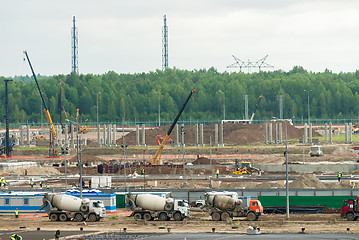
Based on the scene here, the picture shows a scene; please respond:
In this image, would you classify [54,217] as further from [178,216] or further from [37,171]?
[37,171]

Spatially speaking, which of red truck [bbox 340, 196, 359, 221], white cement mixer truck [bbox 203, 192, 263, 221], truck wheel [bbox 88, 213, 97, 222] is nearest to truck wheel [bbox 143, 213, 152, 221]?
truck wheel [bbox 88, 213, 97, 222]

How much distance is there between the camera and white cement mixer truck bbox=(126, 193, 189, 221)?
70250 mm

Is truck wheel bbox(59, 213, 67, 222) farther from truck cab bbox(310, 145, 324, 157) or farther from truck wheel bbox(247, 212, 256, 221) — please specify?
truck cab bbox(310, 145, 324, 157)

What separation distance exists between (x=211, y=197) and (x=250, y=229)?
11417mm

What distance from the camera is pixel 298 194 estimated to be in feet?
272

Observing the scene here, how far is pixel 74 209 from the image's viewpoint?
236ft

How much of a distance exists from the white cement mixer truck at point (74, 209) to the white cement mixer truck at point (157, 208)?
3364mm

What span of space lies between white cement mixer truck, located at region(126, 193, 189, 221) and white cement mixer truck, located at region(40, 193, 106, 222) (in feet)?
11.0

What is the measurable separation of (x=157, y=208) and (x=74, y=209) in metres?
8.12

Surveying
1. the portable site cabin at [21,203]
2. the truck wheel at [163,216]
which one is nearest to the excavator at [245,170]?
the portable site cabin at [21,203]

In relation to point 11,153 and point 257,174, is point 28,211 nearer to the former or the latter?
point 257,174

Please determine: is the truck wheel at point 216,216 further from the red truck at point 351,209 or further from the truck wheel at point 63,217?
the truck wheel at point 63,217

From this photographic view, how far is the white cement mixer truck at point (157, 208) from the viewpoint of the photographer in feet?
230

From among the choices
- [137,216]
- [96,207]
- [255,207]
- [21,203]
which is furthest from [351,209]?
[21,203]
